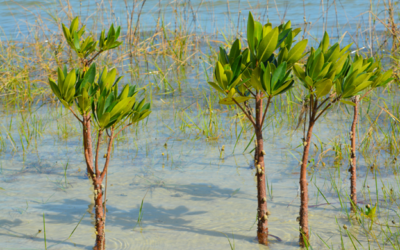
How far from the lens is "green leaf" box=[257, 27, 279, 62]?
1673 millimetres

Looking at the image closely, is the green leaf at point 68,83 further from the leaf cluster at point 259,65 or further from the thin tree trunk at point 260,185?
the thin tree trunk at point 260,185

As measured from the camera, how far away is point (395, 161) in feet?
8.98

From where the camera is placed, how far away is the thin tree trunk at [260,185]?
186cm

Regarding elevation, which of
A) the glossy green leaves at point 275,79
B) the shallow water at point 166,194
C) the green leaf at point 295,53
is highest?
the green leaf at point 295,53

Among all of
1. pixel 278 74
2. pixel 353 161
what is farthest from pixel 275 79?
pixel 353 161

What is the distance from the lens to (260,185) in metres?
1.90

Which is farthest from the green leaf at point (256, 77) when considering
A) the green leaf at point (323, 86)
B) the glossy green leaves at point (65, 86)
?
the glossy green leaves at point (65, 86)

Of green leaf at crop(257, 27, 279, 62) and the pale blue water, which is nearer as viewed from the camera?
green leaf at crop(257, 27, 279, 62)

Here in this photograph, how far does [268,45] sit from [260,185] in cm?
62

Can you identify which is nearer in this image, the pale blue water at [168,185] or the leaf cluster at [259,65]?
the leaf cluster at [259,65]

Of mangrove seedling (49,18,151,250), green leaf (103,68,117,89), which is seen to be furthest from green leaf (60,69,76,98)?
green leaf (103,68,117,89)

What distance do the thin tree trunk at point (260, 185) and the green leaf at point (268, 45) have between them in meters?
0.19

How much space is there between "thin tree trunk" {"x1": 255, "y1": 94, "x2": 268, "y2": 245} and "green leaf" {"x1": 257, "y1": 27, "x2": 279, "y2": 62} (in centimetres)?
19

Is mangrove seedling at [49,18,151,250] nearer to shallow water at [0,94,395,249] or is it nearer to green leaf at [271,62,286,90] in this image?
shallow water at [0,94,395,249]
